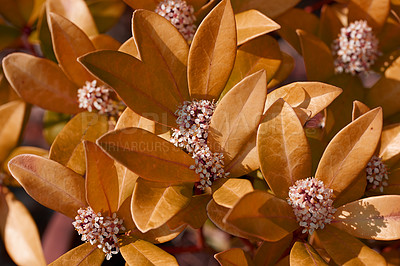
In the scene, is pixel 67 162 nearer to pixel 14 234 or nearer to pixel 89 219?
pixel 89 219

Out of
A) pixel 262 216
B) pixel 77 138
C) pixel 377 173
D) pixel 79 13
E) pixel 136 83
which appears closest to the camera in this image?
pixel 262 216

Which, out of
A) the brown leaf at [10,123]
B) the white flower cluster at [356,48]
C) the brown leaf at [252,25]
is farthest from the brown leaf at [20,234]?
the white flower cluster at [356,48]

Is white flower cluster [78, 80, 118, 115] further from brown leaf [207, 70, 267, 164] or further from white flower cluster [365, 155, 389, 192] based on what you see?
white flower cluster [365, 155, 389, 192]

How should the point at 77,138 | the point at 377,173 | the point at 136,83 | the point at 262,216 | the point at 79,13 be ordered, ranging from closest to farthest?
the point at 262,216 → the point at 136,83 → the point at 377,173 → the point at 77,138 → the point at 79,13

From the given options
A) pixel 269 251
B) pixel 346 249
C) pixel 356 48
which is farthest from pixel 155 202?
pixel 356 48

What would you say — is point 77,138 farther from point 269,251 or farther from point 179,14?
point 269,251

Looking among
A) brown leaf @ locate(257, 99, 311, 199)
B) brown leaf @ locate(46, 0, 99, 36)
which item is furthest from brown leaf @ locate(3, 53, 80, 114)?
brown leaf @ locate(257, 99, 311, 199)

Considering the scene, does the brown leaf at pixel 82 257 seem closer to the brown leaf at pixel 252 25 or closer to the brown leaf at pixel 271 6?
the brown leaf at pixel 252 25
